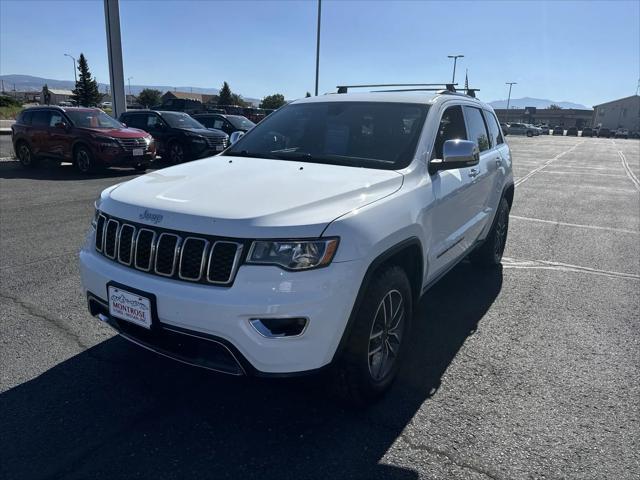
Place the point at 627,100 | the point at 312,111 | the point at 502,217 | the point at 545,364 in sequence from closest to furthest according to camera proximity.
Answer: the point at 545,364 → the point at 312,111 → the point at 502,217 → the point at 627,100

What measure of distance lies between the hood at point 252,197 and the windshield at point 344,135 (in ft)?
0.75

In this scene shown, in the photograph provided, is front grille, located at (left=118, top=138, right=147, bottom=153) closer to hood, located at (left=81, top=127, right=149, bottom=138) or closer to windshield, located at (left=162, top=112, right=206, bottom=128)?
hood, located at (left=81, top=127, right=149, bottom=138)

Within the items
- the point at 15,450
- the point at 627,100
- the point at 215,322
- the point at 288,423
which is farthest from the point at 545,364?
the point at 627,100

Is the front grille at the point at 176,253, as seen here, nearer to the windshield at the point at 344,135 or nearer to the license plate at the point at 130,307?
the license plate at the point at 130,307

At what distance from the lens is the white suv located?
232 cm

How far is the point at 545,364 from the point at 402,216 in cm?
170

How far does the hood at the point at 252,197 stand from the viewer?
237cm

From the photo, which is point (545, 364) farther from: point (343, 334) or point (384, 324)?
point (343, 334)

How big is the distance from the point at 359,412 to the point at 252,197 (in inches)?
55.3

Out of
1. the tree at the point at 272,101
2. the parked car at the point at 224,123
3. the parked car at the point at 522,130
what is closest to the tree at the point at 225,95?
the tree at the point at 272,101

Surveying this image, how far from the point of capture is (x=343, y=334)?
96.7 inches

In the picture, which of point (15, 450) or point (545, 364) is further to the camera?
point (545, 364)

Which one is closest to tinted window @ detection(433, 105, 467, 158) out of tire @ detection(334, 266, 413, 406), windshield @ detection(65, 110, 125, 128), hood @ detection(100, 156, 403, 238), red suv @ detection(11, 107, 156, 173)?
hood @ detection(100, 156, 403, 238)

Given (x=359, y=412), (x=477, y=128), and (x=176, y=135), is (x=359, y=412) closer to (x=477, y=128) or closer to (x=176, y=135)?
(x=477, y=128)
